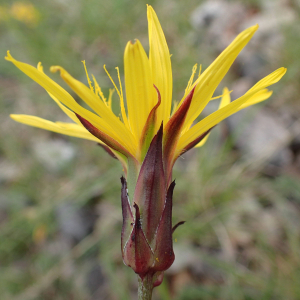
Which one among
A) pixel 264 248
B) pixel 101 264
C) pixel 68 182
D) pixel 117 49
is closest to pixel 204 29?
pixel 117 49

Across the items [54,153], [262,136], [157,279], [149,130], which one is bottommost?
[262,136]

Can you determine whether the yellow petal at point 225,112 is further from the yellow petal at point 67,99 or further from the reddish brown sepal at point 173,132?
the yellow petal at point 67,99

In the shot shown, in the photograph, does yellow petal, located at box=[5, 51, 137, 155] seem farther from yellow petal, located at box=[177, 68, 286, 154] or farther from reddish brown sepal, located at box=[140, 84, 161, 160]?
yellow petal, located at box=[177, 68, 286, 154]

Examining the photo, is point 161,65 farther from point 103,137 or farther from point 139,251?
point 139,251

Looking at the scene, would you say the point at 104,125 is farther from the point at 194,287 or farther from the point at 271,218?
the point at 271,218

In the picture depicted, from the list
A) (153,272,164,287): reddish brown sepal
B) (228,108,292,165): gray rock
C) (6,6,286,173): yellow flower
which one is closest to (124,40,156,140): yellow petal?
(6,6,286,173): yellow flower

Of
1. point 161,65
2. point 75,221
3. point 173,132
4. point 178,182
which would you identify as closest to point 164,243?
point 173,132

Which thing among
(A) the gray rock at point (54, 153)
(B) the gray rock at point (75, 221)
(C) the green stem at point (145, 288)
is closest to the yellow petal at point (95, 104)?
(C) the green stem at point (145, 288)
